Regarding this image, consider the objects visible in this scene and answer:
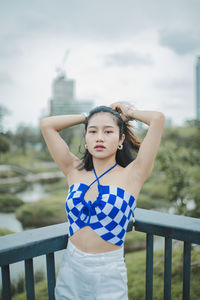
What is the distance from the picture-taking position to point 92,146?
1.34m

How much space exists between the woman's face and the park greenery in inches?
13.9

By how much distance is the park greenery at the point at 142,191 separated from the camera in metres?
3.75

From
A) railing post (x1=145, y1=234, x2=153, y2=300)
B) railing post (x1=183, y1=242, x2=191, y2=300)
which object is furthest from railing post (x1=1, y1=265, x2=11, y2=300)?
railing post (x1=183, y1=242, x2=191, y2=300)

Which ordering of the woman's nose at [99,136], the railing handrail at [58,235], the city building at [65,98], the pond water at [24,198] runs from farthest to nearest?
the pond water at [24,198] < the city building at [65,98] < the woman's nose at [99,136] < the railing handrail at [58,235]

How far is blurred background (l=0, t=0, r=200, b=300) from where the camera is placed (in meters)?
4.97

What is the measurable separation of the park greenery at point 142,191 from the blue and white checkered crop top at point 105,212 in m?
0.54

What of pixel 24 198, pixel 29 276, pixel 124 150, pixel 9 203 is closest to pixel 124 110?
pixel 124 150

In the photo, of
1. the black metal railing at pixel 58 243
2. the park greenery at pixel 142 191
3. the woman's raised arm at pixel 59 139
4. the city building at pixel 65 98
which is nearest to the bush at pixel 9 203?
the park greenery at pixel 142 191

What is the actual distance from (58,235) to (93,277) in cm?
26

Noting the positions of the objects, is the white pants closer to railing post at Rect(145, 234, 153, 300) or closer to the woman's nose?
railing post at Rect(145, 234, 153, 300)

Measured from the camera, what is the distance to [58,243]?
1280mm

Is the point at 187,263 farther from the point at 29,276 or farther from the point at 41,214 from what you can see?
the point at 41,214

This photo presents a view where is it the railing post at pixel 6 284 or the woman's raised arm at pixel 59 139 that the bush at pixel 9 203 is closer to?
the woman's raised arm at pixel 59 139

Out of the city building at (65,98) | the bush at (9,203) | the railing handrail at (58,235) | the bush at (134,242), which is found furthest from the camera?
the bush at (9,203)
